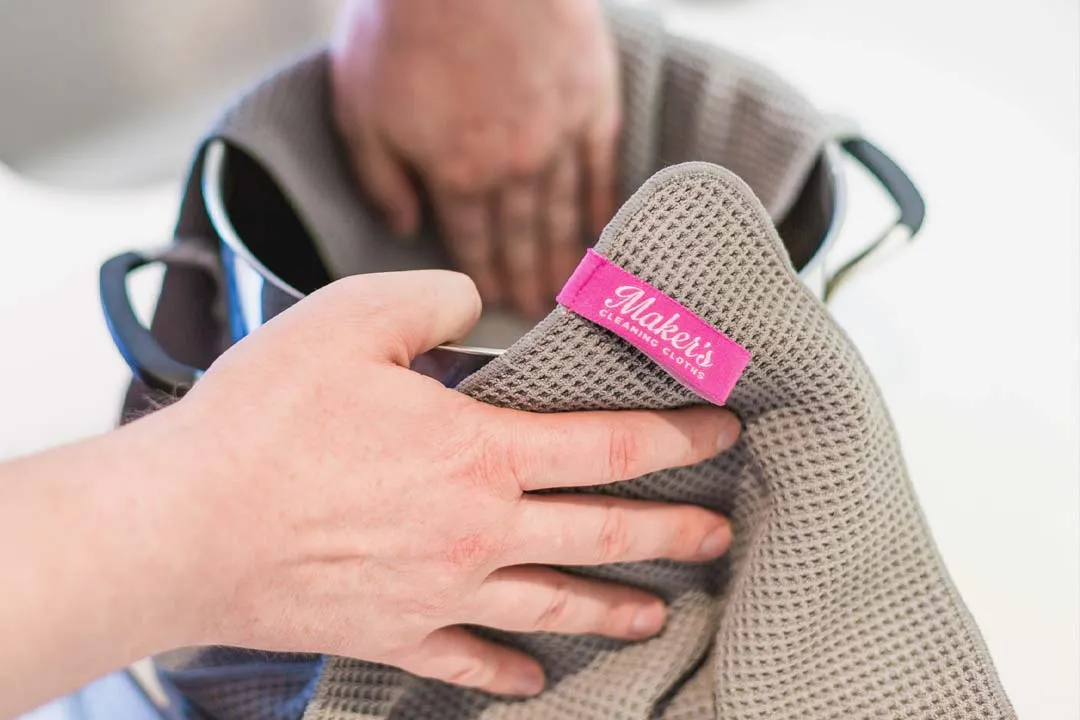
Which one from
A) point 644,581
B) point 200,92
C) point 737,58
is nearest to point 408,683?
point 644,581

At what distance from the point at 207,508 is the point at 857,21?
64 centimetres

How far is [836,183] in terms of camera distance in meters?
0.44

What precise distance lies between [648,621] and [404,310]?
0.51ft

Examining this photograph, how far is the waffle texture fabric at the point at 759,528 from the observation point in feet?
0.98

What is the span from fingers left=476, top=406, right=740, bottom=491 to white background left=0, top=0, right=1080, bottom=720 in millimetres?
164

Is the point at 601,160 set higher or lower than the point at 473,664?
higher

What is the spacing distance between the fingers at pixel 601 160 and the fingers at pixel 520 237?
0.11ft

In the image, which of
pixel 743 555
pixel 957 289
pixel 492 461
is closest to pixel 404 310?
pixel 492 461

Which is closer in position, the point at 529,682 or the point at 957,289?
the point at 529,682

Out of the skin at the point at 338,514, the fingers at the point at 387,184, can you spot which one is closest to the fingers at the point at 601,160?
the fingers at the point at 387,184

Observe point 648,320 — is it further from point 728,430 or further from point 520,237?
point 520,237

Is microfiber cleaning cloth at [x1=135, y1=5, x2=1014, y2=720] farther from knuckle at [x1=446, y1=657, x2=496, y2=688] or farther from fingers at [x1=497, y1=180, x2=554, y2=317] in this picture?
fingers at [x1=497, y1=180, x2=554, y2=317]

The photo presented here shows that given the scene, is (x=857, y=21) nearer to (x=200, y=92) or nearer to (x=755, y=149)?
(x=755, y=149)

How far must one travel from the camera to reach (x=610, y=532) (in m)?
0.34
